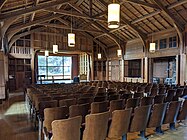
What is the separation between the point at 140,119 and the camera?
291 cm

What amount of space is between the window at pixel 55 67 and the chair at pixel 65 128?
16525 mm

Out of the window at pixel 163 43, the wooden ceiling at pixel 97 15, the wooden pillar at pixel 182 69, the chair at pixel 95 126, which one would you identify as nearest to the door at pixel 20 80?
the wooden ceiling at pixel 97 15

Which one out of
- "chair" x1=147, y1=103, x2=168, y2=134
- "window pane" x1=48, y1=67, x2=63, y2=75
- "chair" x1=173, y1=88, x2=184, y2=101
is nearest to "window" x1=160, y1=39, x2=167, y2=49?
"chair" x1=173, y1=88, x2=184, y2=101

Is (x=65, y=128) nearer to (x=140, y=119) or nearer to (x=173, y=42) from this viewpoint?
(x=140, y=119)

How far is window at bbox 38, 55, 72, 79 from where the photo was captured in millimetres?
17922

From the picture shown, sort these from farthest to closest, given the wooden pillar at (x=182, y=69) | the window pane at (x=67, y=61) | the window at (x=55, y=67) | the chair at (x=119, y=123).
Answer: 1. the window pane at (x=67, y=61)
2. the window at (x=55, y=67)
3. the wooden pillar at (x=182, y=69)
4. the chair at (x=119, y=123)

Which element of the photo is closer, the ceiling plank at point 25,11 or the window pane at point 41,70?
the ceiling plank at point 25,11

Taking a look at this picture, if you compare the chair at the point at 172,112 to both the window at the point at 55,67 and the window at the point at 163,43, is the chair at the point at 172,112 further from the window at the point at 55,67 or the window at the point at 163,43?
the window at the point at 55,67

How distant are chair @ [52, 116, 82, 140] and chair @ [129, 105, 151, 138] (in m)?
1.16

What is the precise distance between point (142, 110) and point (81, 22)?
1169cm

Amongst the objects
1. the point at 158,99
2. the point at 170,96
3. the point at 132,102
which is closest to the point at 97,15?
the point at 170,96

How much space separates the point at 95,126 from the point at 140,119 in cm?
99

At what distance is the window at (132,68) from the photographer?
A: 13789 millimetres

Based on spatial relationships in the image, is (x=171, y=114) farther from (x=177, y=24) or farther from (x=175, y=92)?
(x=177, y=24)
